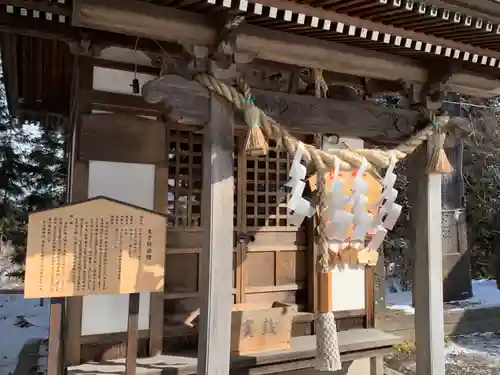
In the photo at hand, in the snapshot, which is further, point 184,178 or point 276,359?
point 184,178

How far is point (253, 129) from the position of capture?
333 cm

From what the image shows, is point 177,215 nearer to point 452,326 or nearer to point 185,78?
point 185,78

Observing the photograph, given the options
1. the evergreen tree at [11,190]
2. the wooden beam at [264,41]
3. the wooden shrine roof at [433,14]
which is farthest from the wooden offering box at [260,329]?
the evergreen tree at [11,190]

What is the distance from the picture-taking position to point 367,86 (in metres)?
5.11

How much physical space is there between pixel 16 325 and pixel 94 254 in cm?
660

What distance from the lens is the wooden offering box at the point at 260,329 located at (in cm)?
447

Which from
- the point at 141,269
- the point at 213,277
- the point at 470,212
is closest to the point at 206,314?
the point at 213,277

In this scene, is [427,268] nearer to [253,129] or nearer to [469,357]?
[253,129]

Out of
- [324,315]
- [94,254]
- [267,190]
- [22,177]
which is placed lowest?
[324,315]

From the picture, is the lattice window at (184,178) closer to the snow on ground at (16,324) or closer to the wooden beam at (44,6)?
the wooden beam at (44,6)

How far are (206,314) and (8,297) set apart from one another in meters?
10.4

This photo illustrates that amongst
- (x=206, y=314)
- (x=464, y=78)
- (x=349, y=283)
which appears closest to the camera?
(x=206, y=314)

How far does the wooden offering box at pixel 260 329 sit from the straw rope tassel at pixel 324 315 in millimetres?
958

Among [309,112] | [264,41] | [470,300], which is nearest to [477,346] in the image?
[470,300]
